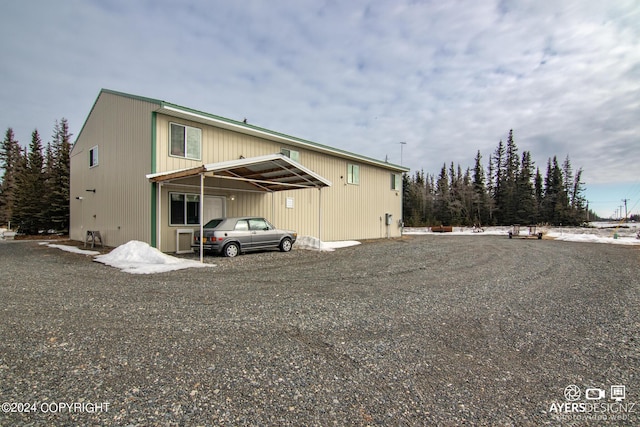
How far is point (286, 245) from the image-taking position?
11.9 m

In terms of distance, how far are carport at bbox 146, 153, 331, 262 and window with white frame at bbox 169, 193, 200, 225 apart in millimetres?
475

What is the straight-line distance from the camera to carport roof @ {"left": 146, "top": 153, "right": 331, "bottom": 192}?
932 centimetres

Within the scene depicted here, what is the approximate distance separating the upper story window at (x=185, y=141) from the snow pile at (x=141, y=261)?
350 centimetres

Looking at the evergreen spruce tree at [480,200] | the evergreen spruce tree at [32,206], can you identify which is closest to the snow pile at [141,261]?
the evergreen spruce tree at [32,206]

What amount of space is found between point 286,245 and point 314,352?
8.81 m

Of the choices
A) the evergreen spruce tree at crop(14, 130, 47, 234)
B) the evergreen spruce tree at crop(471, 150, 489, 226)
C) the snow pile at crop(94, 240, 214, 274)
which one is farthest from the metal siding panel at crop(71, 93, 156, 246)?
the evergreen spruce tree at crop(471, 150, 489, 226)

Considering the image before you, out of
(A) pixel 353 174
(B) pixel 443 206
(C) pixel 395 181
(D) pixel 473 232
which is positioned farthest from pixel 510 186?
(A) pixel 353 174

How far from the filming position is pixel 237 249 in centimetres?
1048

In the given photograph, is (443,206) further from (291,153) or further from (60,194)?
(60,194)

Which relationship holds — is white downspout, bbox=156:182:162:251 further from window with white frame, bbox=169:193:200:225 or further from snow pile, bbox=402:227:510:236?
snow pile, bbox=402:227:510:236

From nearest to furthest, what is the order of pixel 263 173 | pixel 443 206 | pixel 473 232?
pixel 263 173
pixel 473 232
pixel 443 206

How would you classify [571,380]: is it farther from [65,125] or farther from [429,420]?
[65,125]

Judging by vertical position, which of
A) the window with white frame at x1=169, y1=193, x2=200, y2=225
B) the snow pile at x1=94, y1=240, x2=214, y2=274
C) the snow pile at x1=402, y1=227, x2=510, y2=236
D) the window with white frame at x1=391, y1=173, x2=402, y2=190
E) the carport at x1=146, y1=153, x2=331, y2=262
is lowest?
the snow pile at x1=402, y1=227, x2=510, y2=236

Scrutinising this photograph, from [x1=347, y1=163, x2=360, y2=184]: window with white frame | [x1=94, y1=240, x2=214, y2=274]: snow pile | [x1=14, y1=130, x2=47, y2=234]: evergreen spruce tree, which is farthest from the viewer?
[x1=14, y1=130, x2=47, y2=234]: evergreen spruce tree
